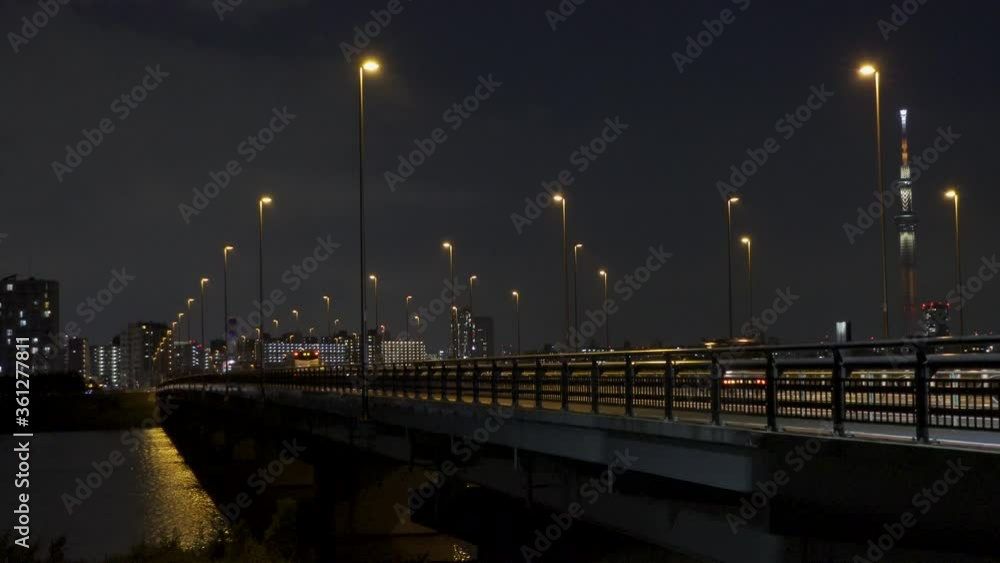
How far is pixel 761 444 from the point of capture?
48.4 feet

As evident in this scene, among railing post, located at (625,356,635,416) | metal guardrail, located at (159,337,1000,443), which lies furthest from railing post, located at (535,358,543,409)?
railing post, located at (625,356,635,416)

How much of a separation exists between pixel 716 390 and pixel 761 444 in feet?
6.73

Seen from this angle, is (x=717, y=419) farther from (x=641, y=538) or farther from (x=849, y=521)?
(x=849, y=521)

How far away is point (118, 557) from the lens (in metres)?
29.0

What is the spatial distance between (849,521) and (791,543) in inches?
45.2

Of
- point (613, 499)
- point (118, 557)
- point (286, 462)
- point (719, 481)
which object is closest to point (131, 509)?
point (286, 462)
